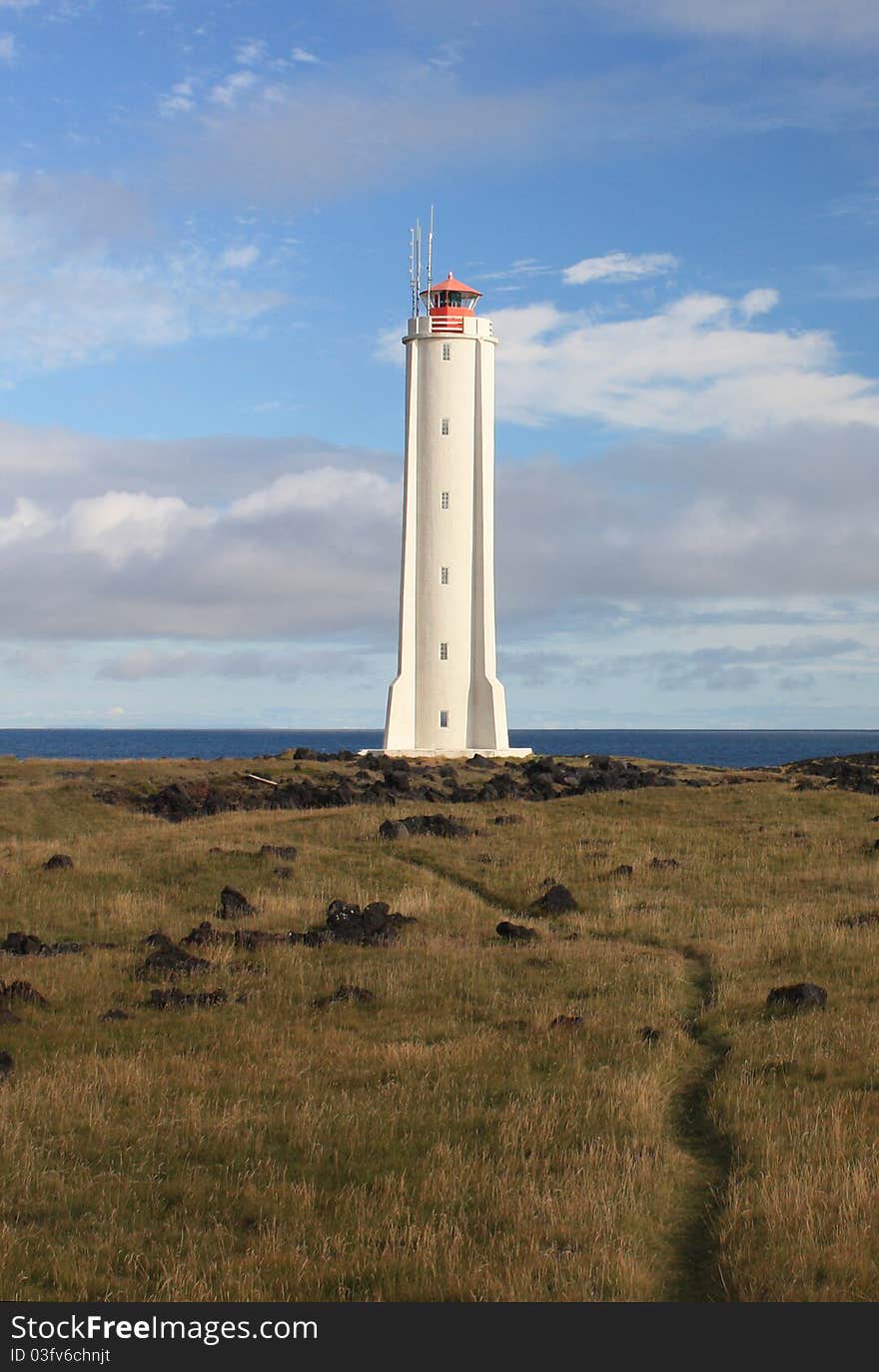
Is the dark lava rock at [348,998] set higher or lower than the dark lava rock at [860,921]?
lower

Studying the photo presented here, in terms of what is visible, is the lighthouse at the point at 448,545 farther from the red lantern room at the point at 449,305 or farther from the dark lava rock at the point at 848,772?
the dark lava rock at the point at 848,772

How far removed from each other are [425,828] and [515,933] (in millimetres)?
12644

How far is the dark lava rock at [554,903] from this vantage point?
27.0 metres

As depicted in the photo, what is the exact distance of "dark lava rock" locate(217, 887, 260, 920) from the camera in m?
26.3

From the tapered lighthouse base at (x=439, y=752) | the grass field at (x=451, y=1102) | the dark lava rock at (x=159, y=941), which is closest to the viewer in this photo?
the grass field at (x=451, y=1102)

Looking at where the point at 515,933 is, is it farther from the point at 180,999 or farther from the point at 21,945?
the point at 21,945

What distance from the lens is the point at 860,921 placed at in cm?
2447

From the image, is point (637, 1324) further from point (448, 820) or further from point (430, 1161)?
point (448, 820)

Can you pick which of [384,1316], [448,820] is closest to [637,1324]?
[384,1316]

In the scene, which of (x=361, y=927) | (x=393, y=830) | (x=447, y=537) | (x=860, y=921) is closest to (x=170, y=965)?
(x=361, y=927)

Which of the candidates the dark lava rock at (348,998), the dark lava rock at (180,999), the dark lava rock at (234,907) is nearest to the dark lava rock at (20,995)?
the dark lava rock at (180,999)

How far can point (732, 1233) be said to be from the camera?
11164 mm

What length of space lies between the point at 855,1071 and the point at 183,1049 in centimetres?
803

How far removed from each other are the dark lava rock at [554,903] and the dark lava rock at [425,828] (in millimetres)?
7965
